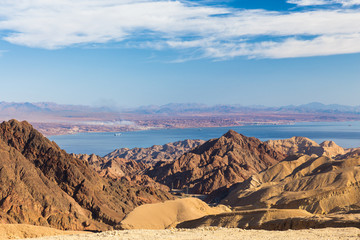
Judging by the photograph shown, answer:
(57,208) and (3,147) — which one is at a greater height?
(3,147)

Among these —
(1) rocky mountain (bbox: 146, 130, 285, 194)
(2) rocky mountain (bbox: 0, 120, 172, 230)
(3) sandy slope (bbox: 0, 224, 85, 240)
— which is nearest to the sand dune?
(2) rocky mountain (bbox: 0, 120, 172, 230)

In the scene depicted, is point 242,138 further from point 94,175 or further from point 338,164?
point 94,175

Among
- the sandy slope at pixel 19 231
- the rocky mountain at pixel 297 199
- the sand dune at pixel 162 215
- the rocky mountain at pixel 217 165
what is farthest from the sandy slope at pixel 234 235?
the rocky mountain at pixel 217 165

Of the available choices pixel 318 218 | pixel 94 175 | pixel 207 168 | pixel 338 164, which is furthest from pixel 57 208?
pixel 207 168

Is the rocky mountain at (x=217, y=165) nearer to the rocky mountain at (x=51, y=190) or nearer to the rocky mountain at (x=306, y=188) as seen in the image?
the rocky mountain at (x=306, y=188)

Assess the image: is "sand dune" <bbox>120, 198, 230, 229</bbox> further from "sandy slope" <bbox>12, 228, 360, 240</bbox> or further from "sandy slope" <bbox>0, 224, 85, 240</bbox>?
"sandy slope" <bbox>12, 228, 360, 240</bbox>

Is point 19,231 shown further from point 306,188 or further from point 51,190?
point 306,188
